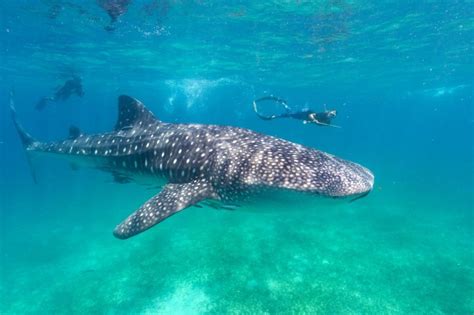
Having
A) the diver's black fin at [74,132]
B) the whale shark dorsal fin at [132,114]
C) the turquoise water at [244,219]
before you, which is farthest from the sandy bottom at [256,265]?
the diver's black fin at [74,132]

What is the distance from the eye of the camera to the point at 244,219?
19062 millimetres

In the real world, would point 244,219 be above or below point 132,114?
below

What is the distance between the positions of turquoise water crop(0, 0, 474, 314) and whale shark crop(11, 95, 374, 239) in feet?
1.73

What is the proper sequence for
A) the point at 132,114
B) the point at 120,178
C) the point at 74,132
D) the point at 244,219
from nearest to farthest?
the point at 120,178 → the point at 132,114 → the point at 74,132 → the point at 244,219

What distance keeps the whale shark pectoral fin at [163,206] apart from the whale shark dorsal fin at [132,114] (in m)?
3.13

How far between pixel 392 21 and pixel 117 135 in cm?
1982

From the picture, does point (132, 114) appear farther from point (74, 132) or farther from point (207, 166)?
point (207, 166)

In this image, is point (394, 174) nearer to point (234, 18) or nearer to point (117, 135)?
point (234, 18)

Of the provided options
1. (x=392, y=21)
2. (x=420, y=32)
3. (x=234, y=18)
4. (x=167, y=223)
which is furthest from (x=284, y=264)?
(x=420, y=32)

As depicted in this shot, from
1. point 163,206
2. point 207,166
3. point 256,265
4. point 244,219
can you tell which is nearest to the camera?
point 163,206

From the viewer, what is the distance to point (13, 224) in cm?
2717

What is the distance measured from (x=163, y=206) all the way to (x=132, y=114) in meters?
4.02

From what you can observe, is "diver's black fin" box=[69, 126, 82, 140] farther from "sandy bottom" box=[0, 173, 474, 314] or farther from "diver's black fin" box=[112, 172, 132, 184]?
"sandy bottom" box=[0, 173, 474, 314]

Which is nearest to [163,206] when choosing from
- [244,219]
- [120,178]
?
[120,178]
